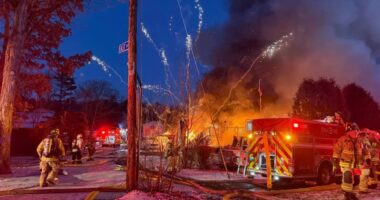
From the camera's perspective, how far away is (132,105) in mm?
9227

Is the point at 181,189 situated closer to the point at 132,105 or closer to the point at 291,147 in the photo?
Answer: the point at 132,105

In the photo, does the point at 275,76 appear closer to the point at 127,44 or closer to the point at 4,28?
the point at 4,28

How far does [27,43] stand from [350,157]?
1469cm

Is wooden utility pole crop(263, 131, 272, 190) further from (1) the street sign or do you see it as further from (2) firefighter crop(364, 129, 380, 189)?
(1) the street sign

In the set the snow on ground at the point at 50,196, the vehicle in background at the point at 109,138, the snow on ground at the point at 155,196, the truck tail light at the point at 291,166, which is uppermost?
the vehicle in background at the point at 109,138

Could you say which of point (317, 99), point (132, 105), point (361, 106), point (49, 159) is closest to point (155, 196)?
point (132, 105)

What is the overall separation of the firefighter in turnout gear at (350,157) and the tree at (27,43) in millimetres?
11547

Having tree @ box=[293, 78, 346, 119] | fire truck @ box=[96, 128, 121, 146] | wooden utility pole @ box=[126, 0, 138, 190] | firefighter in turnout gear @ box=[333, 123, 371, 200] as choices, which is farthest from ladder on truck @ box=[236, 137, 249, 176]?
fire truck @ box=[96, 128, 121, 146]

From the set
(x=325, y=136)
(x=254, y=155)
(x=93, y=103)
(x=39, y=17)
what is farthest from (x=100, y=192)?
(x=93, y=103)

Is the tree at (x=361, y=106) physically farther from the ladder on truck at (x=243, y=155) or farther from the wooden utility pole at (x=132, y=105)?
the wooden utility pole at (x=132, y=105)

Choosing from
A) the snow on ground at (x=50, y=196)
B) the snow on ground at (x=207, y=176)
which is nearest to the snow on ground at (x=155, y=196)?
the snow on ground at (x=50, y=196)

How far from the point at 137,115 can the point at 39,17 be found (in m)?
9.42

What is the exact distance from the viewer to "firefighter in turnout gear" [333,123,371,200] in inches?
356

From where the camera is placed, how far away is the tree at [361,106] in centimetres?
4216
